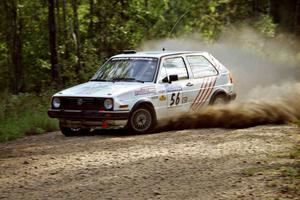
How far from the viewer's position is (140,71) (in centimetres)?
1288

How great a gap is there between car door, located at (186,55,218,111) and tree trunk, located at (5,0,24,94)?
14.9 m

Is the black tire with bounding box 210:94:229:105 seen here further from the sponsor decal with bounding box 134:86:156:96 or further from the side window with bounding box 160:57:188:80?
the sponsor decal with bounding box 134:86:156:96

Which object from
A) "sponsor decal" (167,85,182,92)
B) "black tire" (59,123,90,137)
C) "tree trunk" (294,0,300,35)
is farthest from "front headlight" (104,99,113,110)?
"tree trunk" (294,0,300,35)

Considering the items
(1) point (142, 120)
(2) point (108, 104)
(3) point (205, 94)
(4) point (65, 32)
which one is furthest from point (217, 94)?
(4) point (65, 32)

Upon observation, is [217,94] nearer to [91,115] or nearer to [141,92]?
[141,92]

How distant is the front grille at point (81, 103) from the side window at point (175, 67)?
73.0 inches

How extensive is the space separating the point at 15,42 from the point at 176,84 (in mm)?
16974

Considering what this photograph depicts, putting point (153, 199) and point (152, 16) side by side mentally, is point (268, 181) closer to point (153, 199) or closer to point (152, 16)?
point (153, 199)

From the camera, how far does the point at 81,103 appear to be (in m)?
12.0

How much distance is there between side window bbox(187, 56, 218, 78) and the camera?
1367 cm

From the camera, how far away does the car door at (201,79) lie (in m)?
13.5

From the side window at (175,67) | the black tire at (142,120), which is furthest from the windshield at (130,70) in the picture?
the black tire at (142,120)

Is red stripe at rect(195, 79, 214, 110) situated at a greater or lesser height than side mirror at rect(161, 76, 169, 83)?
lesser

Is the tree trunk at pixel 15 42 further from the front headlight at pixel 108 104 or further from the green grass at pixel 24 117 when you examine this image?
the front headlight at pixel 108 104
